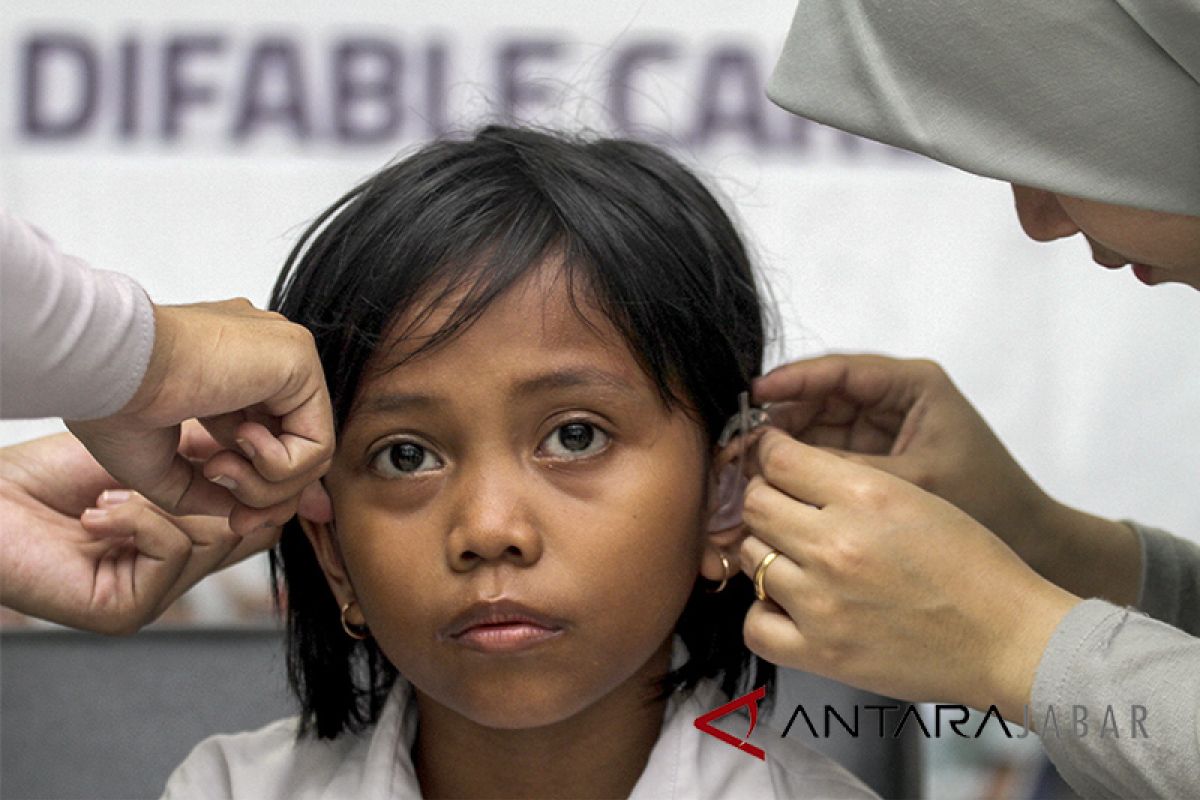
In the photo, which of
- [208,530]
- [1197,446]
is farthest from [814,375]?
[1197,446]

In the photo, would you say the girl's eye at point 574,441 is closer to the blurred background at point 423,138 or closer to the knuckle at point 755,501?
the knuckle at point 755,501

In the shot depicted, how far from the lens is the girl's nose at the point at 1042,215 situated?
122cm

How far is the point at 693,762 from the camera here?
1354 mm

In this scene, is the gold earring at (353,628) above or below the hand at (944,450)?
below

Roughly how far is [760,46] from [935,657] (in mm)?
1373

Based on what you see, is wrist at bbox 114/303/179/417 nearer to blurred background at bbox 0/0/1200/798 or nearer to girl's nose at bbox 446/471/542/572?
girl's nose at bbox 446/471/542/572

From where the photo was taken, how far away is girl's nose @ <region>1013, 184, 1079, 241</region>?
4.00 feet

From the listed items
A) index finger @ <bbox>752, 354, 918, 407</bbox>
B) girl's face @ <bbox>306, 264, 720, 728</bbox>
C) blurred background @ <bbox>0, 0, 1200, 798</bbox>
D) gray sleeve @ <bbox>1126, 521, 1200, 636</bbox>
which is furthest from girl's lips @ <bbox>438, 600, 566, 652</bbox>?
blurred background @ <bbox>0, 0, 1200, 798</bbox>

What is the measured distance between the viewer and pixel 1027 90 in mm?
1102

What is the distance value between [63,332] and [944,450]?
84 cm

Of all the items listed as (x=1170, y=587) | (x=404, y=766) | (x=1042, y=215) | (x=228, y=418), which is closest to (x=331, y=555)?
(x=404, y=766)

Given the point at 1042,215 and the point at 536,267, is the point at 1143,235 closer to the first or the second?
the point at 1042,215

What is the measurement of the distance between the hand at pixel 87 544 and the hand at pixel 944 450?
1.84ft

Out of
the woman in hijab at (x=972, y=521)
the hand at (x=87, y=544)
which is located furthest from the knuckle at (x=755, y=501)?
the hand at (x=87, y=544)
